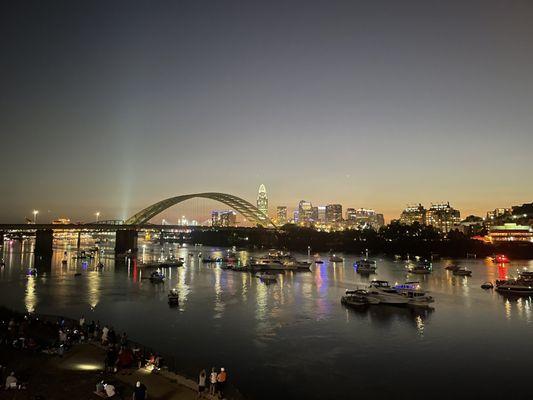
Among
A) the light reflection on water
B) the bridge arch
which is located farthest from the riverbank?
A: the bridge arch

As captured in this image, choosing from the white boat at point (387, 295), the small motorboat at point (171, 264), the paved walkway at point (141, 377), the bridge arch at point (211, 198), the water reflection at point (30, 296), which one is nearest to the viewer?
the paved walkway at point (141, 377)

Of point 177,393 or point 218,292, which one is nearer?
point 177,393

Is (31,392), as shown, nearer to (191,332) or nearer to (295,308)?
(191,332)

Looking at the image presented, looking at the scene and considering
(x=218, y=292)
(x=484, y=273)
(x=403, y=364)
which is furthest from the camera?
(x=484, y=273)

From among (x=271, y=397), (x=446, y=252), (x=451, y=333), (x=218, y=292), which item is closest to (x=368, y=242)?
(x=446, y=252)

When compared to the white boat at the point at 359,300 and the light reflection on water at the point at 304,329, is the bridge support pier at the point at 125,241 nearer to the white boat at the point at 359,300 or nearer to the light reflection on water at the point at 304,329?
the light reflection on water at the point at 304,329

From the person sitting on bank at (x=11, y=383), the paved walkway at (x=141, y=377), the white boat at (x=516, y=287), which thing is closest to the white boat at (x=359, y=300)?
the white boat at (x=516, y=287)
